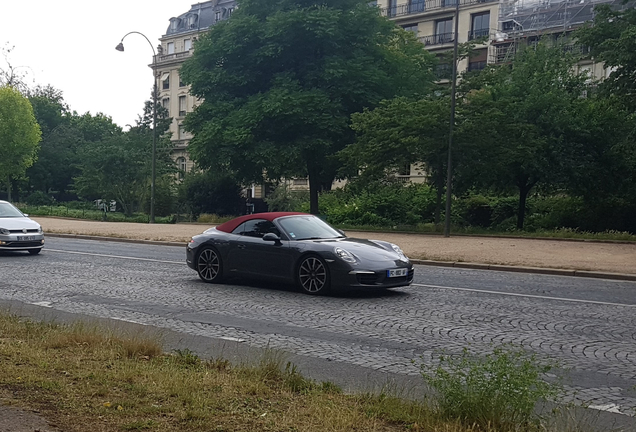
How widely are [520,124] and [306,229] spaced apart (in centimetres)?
1965

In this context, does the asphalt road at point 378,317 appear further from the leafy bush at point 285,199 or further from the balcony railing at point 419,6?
the balcony railing at point 419,6

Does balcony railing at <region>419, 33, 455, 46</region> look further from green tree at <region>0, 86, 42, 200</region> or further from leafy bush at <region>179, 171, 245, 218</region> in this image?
green tree at <region>0, 86, 42, 200</region>

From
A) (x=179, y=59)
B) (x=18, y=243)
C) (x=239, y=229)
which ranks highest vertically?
(x=179, y=59)

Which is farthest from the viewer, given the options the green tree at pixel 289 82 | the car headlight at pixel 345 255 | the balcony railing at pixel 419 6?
the balcony railing at pixel 419 6

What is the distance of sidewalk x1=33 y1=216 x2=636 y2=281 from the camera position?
16.2 m

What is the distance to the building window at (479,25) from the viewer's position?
64125mm

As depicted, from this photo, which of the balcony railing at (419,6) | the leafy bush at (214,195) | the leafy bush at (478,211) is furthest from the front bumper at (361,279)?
the balcony railing at (419,6)

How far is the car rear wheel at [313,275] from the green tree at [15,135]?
50.8 metres

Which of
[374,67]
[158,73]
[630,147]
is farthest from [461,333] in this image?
[158,73]

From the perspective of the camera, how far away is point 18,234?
17766mm

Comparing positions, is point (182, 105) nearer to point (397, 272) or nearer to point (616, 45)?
point (616, 45)

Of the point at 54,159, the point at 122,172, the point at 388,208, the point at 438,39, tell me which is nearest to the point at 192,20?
the point at 54,159

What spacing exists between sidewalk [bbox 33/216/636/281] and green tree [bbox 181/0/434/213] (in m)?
10.3

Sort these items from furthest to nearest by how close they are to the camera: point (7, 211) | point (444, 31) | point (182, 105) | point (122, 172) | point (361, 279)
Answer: point (182, 105)
point (444, 31)
point (122, 172)
point (7, 211)
point (361, 279)
